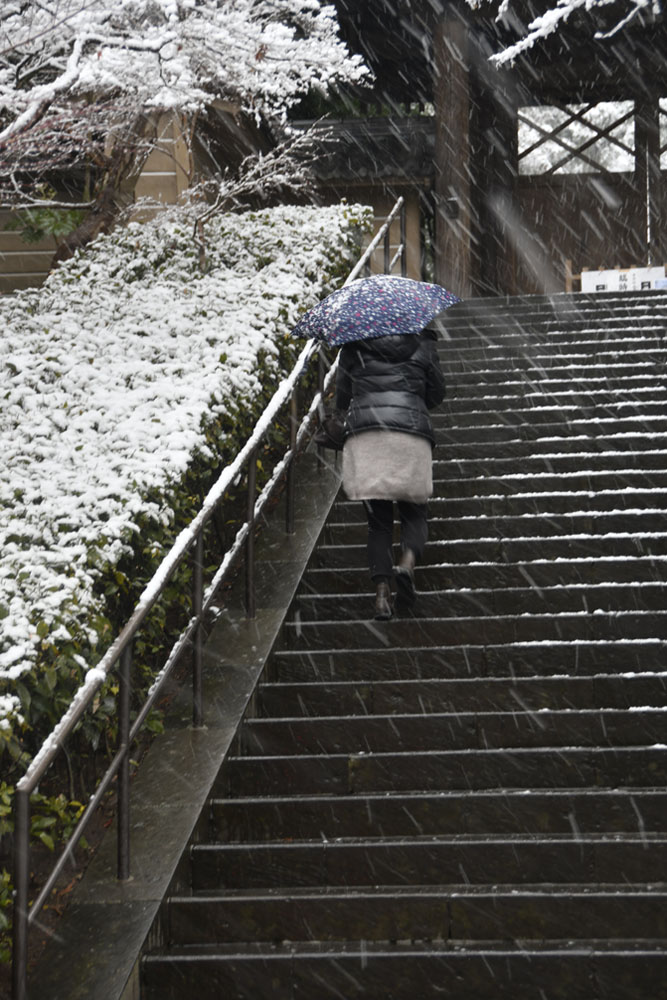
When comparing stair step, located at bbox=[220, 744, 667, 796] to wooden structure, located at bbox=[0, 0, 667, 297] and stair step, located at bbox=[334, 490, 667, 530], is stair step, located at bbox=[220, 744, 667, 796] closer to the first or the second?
stair step, located at bbox=[334, 490, 667, 530]

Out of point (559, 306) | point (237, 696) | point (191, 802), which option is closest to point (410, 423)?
point (237, 696)

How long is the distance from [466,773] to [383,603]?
1286mm

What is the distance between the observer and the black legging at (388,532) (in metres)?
5.61

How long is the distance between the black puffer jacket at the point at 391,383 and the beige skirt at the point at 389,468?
49 millimetres

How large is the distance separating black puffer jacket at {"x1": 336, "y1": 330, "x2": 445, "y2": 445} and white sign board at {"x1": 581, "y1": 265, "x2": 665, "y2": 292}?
9.01 meters

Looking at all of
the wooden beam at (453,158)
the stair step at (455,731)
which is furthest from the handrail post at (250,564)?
the wooden beam at (453,158)

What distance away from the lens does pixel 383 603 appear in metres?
5.60

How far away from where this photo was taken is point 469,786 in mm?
4457

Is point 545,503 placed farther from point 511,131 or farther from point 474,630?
point 511,131

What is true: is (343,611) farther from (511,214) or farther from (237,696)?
(511,214)

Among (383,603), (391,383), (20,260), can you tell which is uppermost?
(391,383)

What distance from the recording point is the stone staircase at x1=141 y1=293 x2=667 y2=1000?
11.9ft

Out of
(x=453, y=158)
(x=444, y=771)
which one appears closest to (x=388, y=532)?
(x=444, y=771)

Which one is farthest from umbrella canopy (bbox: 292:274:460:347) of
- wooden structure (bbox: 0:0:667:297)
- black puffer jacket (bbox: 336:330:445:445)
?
wooden structure (bbox: 0:0:667:297)
